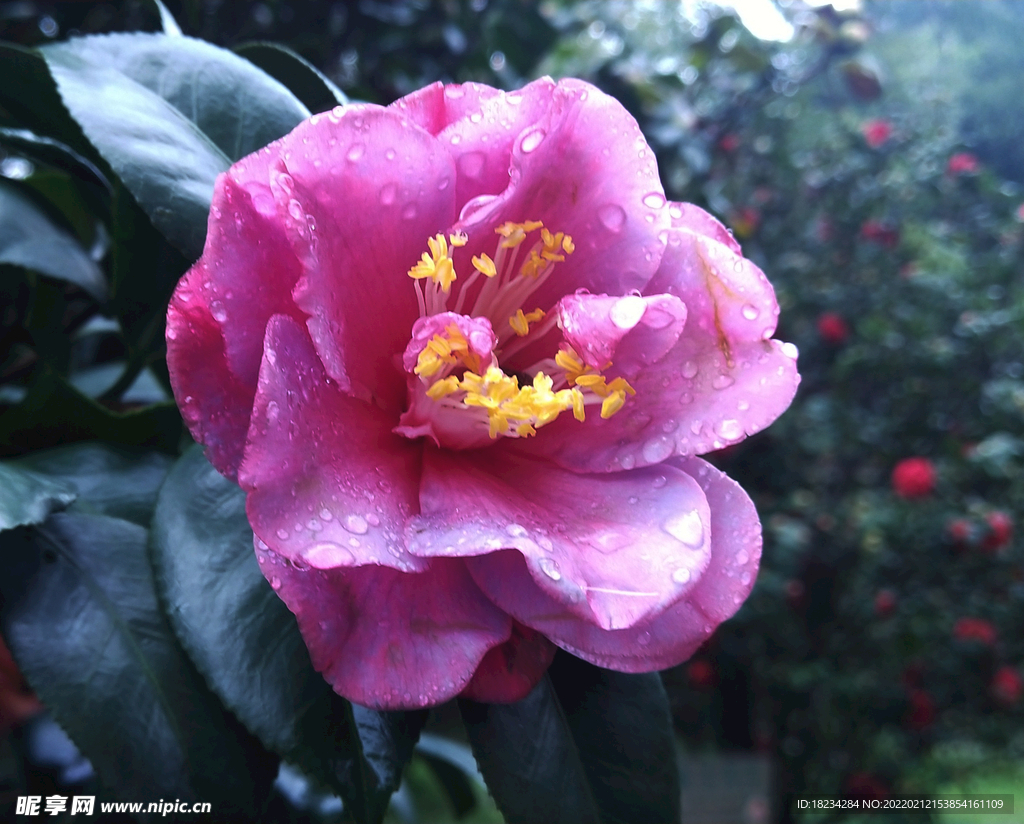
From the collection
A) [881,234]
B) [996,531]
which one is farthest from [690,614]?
[881,234]

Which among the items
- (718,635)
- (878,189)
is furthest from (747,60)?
(718,635)

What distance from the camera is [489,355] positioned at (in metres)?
0.49

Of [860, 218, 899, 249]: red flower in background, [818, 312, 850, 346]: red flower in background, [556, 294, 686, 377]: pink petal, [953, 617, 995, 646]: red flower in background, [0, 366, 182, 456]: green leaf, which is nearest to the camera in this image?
[556, 294, 686, 377]: pink petal

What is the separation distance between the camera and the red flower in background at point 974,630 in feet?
8.04

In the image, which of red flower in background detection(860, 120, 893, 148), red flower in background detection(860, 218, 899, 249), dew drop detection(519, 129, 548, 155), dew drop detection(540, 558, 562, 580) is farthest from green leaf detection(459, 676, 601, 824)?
red flower in background detection(860, 120, 893, 148)

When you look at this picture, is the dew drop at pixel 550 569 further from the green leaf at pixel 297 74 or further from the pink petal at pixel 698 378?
the green leaf at pixel 297 74

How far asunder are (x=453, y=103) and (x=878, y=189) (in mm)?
2843

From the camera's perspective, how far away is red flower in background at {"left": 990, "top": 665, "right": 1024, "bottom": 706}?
248cm

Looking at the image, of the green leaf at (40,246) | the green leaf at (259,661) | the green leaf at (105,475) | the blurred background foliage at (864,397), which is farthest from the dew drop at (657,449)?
the blurred background foliage at (864,397)

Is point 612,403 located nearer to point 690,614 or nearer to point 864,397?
point 690,614

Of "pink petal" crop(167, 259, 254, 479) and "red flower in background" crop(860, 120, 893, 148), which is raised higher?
"pink petal" crop(167, 259, 254, 479)

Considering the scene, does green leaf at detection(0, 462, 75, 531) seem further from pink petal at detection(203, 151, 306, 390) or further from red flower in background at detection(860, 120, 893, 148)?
red flower in background at detection(860, 120, 893, 148)

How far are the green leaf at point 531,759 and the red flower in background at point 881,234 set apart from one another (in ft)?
8.99

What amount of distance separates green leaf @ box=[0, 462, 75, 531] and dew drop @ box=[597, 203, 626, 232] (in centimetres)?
40
